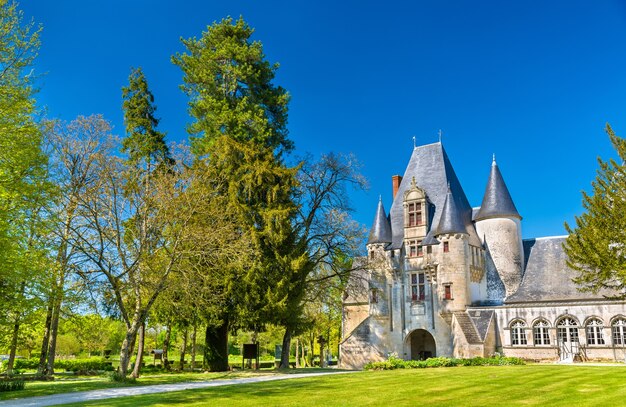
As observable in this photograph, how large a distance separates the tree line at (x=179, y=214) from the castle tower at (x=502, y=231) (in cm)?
946

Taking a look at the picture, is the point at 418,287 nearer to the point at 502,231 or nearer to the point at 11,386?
the point at 502,231

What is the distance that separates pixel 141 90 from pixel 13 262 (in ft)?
56.9

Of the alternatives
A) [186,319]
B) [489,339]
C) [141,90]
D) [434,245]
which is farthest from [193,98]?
[489,339]

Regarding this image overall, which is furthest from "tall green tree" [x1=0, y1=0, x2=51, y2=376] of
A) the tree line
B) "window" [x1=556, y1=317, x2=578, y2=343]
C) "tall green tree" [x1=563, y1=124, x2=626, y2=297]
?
"window" [x1=556, y1=317, x2=578, y2=343]

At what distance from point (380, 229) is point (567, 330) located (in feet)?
42.0

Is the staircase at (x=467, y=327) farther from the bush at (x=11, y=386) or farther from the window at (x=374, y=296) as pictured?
the bush at (x=11, y=386)

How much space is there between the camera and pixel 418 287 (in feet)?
115

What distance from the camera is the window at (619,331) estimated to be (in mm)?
28953

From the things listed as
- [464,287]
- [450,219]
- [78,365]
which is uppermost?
[450,219]

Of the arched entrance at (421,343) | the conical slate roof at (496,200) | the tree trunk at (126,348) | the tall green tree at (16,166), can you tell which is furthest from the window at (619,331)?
the tall green tree at (16,166)

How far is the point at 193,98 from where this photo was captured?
32.9 metres

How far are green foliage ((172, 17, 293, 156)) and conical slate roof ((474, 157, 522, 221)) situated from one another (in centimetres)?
1342

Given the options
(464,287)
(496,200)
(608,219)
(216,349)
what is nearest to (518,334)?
(464,287)

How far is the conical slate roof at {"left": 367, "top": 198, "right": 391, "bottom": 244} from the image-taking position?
120ft
